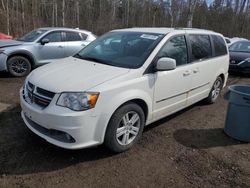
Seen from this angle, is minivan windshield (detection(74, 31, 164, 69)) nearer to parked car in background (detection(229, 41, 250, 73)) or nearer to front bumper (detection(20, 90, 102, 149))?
front bumper (detection(20, 90, 102, 149))

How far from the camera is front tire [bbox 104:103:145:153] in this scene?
→ 11.8ft

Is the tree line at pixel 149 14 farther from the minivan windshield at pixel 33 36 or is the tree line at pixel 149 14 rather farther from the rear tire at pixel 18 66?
the rear tire at pixel 18 66

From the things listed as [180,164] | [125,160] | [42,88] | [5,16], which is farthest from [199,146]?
[5,16]

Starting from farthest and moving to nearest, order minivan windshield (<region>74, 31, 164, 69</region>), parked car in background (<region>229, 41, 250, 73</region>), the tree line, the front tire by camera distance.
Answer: the tree line, parked car in background (<region>229, 41, 250, 73</region>), minivan windshield (<region>74, 31, 164, 69</region>), the front tire

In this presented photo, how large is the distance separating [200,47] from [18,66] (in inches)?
212

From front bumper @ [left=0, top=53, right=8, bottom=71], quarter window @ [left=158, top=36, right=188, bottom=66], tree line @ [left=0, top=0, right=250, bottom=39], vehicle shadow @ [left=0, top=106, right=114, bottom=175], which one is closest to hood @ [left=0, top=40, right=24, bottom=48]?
front bumper @ [left=0, top=53, right=8, bottom=71]

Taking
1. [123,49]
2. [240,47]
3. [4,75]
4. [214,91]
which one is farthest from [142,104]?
[240,47]

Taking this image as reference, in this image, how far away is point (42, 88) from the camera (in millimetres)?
3545

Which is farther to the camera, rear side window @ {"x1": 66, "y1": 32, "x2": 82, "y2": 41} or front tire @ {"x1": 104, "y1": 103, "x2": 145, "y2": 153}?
rear side window @ {"x1": 66, "y1": 32, "x2": 82, "y2": 41}

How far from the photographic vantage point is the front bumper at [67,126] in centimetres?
326

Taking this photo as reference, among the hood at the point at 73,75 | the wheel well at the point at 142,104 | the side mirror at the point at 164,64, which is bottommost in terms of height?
the wheel well at the point at 142,104

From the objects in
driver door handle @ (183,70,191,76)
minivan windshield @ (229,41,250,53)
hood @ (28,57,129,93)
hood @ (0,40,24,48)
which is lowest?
minivan windshield @ (229,41,250,53)

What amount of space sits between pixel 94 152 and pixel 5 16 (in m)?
19.9

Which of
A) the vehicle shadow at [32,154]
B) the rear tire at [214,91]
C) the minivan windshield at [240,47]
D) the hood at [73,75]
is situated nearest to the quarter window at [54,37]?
the hood at [73,75]
